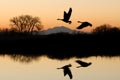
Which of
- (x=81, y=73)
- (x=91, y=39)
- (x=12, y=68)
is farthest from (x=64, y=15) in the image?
(x=91, y=39)

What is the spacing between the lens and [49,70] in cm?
3231

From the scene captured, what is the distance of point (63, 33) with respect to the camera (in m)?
54.5

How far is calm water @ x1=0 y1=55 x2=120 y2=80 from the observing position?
2867 cm

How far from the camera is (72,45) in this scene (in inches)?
2121

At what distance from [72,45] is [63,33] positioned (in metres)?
1.70

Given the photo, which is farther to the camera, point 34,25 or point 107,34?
point 34,25

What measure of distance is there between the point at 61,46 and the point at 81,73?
2208cm

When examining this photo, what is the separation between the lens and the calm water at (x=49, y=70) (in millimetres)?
28672

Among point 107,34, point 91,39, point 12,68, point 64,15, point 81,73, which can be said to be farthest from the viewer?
point 107,34

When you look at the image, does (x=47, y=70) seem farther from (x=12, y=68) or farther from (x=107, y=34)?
(x=107, y=34)

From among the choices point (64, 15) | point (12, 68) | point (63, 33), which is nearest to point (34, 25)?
point (63, 33)

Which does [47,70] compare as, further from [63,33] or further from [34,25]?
[34,25]

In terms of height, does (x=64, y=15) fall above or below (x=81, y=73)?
above

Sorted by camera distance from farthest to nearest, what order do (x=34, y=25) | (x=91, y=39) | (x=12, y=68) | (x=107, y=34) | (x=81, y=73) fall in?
(x=34, y=25) < (x=107, y=34) < (x=91, y=39) < (x=12, y=68) < (x=81, y=73)
